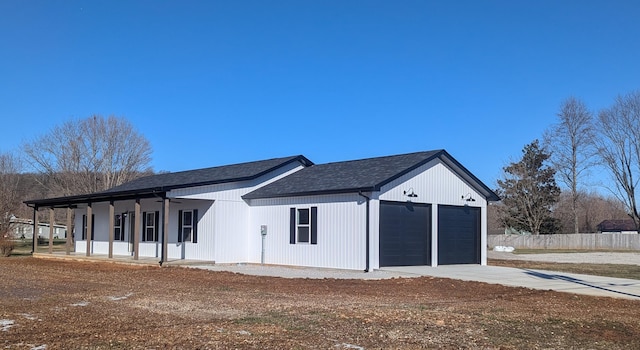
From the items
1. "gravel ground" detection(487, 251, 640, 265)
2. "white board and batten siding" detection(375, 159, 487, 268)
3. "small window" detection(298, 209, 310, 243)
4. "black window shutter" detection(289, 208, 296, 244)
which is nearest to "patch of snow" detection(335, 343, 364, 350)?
"white board and batten siding" detection(375, 159, 487, 268)

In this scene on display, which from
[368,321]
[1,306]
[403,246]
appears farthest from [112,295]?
[403,246]

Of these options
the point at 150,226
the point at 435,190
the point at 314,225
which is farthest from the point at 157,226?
the point at 435,190

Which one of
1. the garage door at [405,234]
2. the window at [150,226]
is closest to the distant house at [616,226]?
the garage door at [405,234]

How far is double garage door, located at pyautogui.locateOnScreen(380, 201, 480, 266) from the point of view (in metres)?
21.0

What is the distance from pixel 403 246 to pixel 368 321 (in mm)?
12127

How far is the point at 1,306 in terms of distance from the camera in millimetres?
10750

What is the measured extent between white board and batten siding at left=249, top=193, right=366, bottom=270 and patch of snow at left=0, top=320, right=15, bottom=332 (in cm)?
1266

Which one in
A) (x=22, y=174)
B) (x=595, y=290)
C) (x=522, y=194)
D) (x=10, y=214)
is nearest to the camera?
(x=595, y=290)

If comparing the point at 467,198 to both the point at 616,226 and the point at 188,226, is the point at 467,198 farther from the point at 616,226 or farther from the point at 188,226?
the point at 616,226

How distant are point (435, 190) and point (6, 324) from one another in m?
16.7

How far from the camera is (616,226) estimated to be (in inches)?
3044

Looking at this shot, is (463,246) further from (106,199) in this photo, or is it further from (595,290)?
(106,199)

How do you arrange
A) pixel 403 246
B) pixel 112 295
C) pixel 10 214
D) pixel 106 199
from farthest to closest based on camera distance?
pixel 10 214, pixel 106 199, pixel 403 246, pixel 112 295

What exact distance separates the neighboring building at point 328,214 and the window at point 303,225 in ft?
0.12
